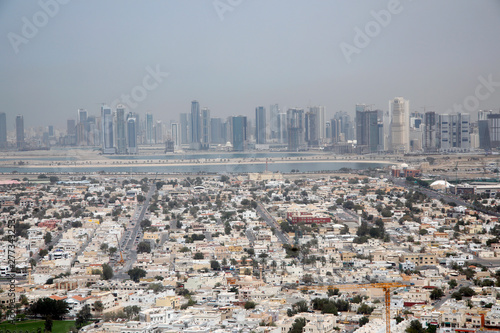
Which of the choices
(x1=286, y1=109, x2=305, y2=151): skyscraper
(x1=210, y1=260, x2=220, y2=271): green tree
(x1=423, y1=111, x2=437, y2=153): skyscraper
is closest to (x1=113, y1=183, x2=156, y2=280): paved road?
(x1=210, y1=260, x2=220, y2=271): green tree

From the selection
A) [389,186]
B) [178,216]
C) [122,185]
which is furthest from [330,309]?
[122,185]

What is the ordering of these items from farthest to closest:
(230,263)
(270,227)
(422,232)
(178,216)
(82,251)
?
(178,216) → (270,227) → (422,232) → (82,251) → (230,263)

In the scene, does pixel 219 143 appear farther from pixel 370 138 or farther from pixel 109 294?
pixel 109 294

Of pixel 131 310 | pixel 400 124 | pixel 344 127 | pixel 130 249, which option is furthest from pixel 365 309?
pixel 344 127

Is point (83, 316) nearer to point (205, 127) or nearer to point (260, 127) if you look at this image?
point (260, 127)

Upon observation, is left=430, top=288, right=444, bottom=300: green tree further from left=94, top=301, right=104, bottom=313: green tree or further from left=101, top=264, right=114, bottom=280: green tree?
left=101, top=264, right=114, bottom=280: green tree

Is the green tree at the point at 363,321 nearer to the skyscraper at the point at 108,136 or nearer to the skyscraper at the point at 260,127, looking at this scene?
the skyscraper at the point at 108,136

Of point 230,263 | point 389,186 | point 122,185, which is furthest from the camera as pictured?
point 122,185
